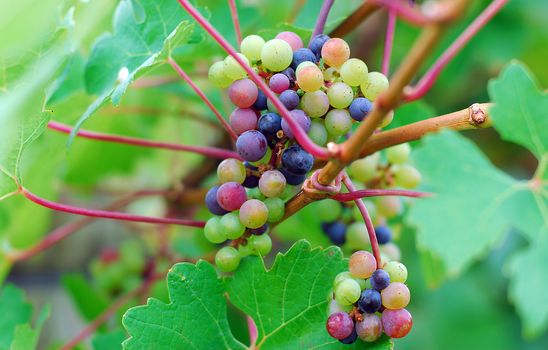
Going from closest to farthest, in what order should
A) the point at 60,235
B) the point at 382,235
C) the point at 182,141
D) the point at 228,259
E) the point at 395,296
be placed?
the point at 395,296
the point at 228,259
the point at 382,235
the point at 60,235
the point at 182,141

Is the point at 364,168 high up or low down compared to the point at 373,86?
down

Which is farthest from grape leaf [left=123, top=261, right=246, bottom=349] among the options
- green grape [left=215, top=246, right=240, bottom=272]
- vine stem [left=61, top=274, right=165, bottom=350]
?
vine stem [left=61, top=274, right=165, bottom=350]

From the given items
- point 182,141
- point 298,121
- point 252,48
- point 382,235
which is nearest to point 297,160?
point 298,121

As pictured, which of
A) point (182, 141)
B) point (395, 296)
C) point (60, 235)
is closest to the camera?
point (395, 296)

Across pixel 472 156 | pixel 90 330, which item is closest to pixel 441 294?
pixel 90 330

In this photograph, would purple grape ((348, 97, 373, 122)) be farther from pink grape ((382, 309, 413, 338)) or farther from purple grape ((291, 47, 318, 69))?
pink grape ((382, 309, 413, 338))

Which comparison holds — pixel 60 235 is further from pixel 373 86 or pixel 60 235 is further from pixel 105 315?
pixel 373 86
